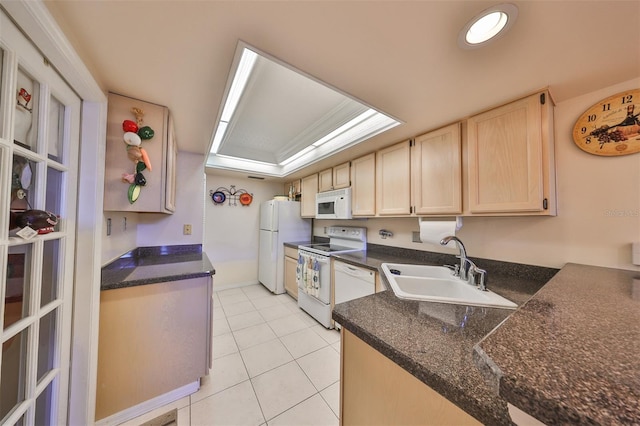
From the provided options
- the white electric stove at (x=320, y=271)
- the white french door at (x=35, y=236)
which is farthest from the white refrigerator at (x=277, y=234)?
the white french door at (x=35, y=236)

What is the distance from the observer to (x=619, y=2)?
752mm

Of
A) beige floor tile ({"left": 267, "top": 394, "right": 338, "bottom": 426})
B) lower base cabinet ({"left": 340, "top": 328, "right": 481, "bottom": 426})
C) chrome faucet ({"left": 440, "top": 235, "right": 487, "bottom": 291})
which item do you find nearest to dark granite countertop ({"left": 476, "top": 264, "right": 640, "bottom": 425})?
lower base cabinet ({"left": 340, "top": 328, "right": 481, "bottom": 426})

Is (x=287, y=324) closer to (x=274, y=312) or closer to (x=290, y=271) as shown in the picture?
(x=274, y=312)

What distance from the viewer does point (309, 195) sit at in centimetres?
340

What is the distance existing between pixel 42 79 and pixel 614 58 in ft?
8.37

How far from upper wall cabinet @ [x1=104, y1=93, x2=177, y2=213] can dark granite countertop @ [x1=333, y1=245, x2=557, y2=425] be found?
4.78 feet

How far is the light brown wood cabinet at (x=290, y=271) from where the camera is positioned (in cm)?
316

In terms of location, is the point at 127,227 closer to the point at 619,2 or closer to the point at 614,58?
the point at 619,2

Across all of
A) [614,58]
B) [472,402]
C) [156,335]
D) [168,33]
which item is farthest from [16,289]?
[614,58]

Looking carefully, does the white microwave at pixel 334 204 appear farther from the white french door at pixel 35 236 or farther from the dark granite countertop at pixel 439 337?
the white french door at pixel 35 236

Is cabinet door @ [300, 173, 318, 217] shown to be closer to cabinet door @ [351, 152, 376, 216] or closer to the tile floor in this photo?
cabinet door @ [351, 152, 376, 216]

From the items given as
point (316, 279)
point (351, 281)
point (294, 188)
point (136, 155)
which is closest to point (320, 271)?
point (316, 279)

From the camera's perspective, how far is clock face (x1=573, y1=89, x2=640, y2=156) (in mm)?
1168

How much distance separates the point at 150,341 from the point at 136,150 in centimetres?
123
